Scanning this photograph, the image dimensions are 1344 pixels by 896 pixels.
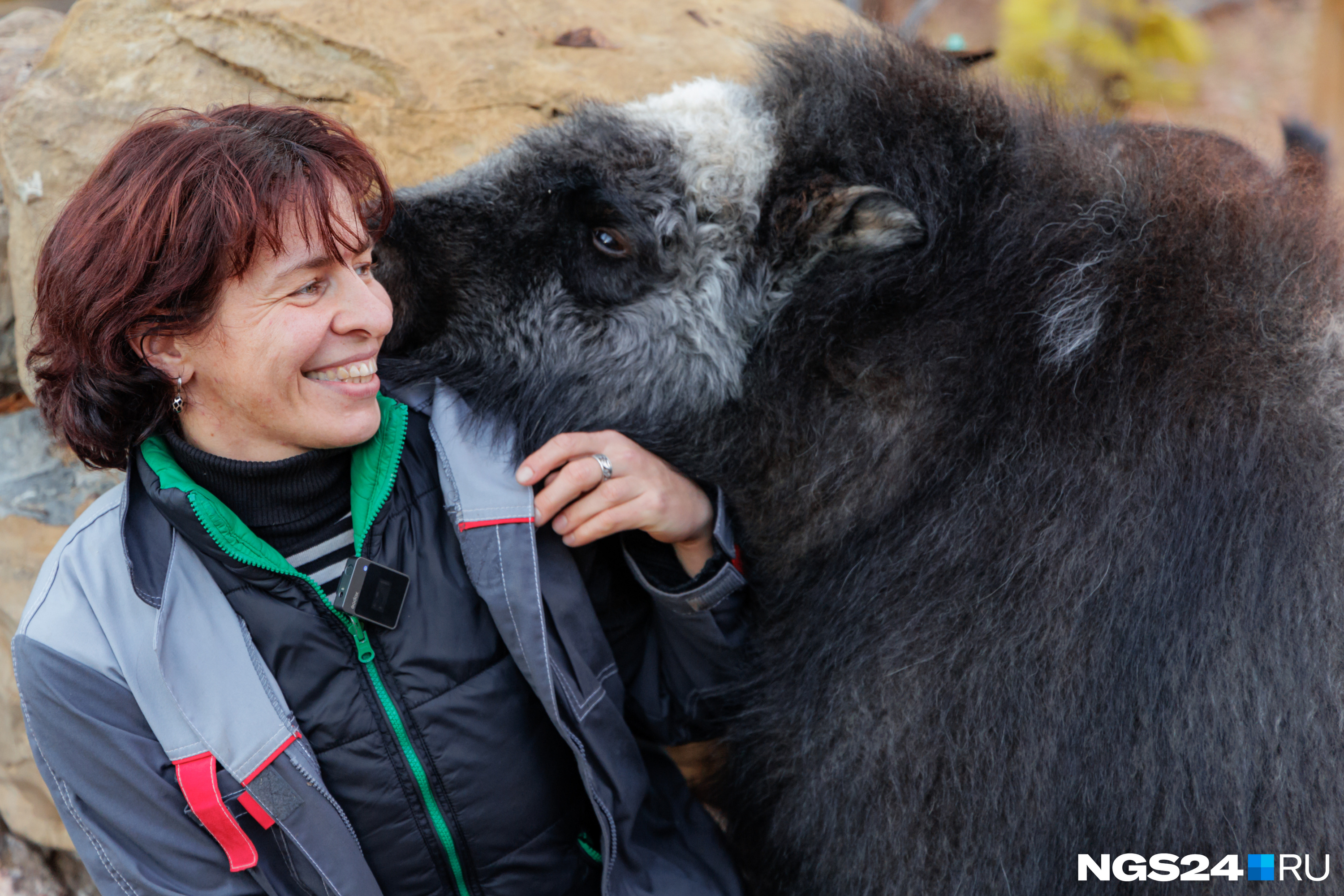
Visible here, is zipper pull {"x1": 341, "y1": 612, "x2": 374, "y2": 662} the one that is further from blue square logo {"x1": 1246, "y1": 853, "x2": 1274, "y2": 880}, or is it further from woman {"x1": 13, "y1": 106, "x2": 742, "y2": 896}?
blue square logo {"x1": 1246, "y1": 853, "x2": 1274, "y2": 880}

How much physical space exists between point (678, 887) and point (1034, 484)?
121 cm

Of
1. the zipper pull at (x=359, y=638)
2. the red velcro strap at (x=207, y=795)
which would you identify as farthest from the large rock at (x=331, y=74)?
the red velcro strap at (x=207, y=795)

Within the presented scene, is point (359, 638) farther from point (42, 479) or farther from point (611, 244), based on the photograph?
point (42, 479)

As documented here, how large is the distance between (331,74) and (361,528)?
1.85 meters

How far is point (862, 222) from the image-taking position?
2385 millimetres

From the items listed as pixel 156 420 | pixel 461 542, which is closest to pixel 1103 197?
pixel 461 542

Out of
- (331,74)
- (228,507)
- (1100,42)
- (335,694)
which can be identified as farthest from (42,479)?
(1100,42)

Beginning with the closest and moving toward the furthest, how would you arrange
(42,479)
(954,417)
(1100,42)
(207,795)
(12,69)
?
1. (207,795)
2. (954,417)
3. (42,479)
4. (12,69)
5. (1100,42)

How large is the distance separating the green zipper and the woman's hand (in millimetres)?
304

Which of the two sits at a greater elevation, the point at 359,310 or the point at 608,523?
the point at 359,310

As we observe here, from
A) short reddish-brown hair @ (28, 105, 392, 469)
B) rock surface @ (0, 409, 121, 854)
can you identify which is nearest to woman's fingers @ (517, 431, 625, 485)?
short reddish-brown hair @ (28, 105, 392, 469)

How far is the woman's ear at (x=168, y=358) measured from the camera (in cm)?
208

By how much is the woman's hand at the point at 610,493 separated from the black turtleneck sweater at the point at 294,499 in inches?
15.3

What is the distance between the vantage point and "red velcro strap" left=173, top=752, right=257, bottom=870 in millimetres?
1876
